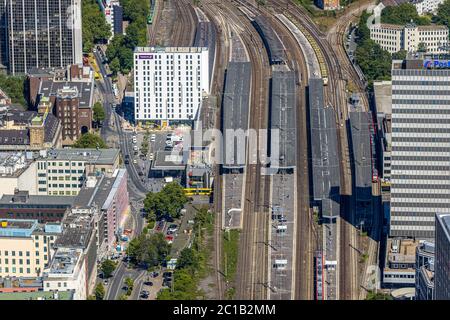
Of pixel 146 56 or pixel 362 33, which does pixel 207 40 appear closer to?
pixel 146 56

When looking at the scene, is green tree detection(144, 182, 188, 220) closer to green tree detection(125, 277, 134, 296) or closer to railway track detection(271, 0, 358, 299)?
railway track detection(271, 0, 358, 299)

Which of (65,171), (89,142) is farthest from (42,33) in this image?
(65,171)

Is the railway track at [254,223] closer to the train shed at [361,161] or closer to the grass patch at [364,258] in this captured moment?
the grass patch at [364,258]

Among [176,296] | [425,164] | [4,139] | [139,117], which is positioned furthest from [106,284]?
[139,117]

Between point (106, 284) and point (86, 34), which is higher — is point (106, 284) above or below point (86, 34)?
below

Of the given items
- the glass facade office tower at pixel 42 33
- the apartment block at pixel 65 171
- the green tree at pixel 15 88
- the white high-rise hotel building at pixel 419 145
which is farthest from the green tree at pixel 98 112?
the white high-rise hotel building at pixel 419 145

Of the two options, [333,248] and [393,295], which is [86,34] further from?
[393,295]

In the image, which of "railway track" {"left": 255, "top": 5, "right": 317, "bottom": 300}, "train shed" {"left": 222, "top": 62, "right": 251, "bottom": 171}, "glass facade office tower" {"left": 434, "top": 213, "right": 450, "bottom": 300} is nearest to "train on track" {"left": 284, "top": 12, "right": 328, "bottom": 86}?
"railway track" {"left": 255, "top": 5, "right": 317, "bottom": 300}
